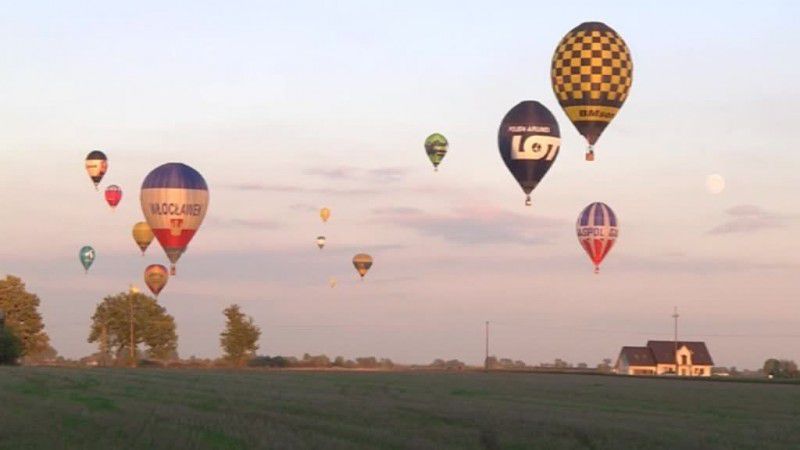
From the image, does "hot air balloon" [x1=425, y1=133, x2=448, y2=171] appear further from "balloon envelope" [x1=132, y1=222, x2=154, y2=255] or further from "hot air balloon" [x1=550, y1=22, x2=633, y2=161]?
"hot air balloon" [x1=550, y1=22, x2=633, y2=161]

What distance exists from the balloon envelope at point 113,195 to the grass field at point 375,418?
59.2 meters

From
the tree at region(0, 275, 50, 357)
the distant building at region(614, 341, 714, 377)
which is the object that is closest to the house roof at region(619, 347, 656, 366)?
the distant building at region(614, 341, 714, 377)

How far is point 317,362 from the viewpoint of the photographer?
520 ft

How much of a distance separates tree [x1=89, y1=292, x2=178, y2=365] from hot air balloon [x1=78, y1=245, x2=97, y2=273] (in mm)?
30383

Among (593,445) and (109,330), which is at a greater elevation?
(109,330)

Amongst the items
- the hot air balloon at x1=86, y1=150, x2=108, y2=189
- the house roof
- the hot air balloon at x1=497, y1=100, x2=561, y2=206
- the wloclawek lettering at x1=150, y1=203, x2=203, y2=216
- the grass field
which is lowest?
the grass field

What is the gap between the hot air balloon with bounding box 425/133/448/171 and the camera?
100 meters

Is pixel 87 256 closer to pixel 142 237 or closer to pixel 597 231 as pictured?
pixel 142 237

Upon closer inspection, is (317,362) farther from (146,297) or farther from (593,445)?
(593,445)

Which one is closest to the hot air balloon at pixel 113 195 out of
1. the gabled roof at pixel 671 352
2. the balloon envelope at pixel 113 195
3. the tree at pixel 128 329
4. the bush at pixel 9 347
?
the balloon envelope at pixel 113 195

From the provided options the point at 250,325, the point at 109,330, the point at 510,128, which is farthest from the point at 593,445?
the point at 109,330

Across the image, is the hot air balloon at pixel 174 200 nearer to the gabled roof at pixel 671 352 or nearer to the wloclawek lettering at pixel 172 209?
the wloclawek lettering at pixel 172 209

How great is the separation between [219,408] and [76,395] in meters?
9.32

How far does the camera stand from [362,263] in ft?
420
